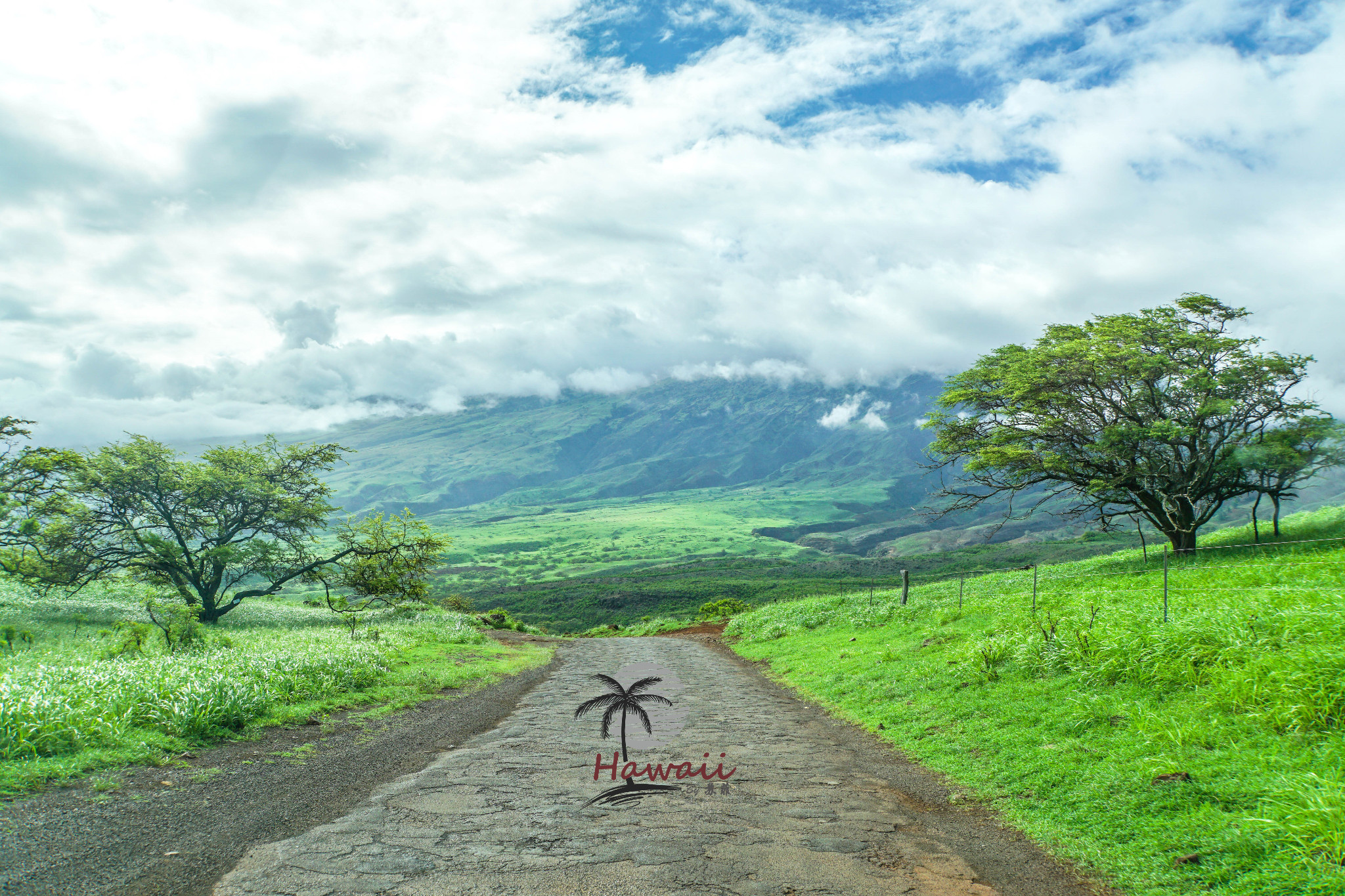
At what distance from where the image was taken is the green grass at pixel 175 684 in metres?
7.71

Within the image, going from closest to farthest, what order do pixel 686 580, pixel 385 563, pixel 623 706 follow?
1. pixel 623 706
2. pixel 385 563
3. pixel 686 580

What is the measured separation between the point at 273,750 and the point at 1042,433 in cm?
2493

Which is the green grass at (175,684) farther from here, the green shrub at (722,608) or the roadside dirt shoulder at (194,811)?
the green shrub at (722,608)

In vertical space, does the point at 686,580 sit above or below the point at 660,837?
below

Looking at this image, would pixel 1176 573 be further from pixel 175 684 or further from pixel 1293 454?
pixel 175 684

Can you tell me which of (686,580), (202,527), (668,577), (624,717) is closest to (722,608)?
(202,527)

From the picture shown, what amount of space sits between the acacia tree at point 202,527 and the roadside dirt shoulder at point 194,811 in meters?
18.8

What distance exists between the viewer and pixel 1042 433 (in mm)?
23953

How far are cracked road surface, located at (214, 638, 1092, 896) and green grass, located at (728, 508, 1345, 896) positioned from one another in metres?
0.79

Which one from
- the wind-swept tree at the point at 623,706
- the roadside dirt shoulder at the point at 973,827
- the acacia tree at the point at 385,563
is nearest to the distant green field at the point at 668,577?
the acacia tree at the point at 385,563

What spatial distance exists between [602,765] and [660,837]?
2.52 meters

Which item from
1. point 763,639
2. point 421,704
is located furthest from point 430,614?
point 421,704

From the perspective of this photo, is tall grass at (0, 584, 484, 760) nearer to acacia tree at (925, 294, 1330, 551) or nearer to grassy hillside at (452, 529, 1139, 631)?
acacia tree at (925, 294, 1330, 551)

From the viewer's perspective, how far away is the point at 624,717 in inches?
385
